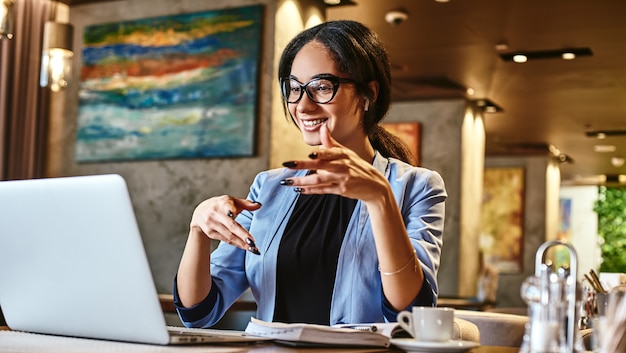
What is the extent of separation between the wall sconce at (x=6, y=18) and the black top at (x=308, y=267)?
7.78ft

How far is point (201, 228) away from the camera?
5.10ft

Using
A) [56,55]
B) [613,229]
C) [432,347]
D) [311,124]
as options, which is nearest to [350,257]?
[311,124]

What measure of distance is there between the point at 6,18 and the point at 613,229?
18.4 meters

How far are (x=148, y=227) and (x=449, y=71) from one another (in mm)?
3739

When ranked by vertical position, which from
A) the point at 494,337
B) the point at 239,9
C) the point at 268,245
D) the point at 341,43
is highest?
the point at 239,9

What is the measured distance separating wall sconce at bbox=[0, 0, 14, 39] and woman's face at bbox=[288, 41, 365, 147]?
7.37 ft

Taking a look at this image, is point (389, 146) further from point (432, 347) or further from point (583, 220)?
point (583, 220)

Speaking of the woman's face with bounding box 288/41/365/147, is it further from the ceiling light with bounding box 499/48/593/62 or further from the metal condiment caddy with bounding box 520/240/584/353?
the ceiling light with bounding box 499/48/593/62

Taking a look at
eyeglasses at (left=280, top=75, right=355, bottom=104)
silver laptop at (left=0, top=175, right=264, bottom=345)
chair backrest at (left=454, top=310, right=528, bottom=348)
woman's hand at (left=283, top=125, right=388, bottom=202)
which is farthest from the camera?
chair backrest at (left=454, top=310, right=528, bottom=348)

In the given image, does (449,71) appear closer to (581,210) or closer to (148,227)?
(148,227)

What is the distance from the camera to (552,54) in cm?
745

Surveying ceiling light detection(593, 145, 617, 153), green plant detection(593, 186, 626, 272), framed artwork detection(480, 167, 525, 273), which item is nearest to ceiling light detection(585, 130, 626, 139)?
ceiling light detection(593, 145, 617, 153)

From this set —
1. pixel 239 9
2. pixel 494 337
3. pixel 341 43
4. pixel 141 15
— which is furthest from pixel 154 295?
pixel 141 15

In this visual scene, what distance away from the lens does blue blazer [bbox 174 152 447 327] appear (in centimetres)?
171
